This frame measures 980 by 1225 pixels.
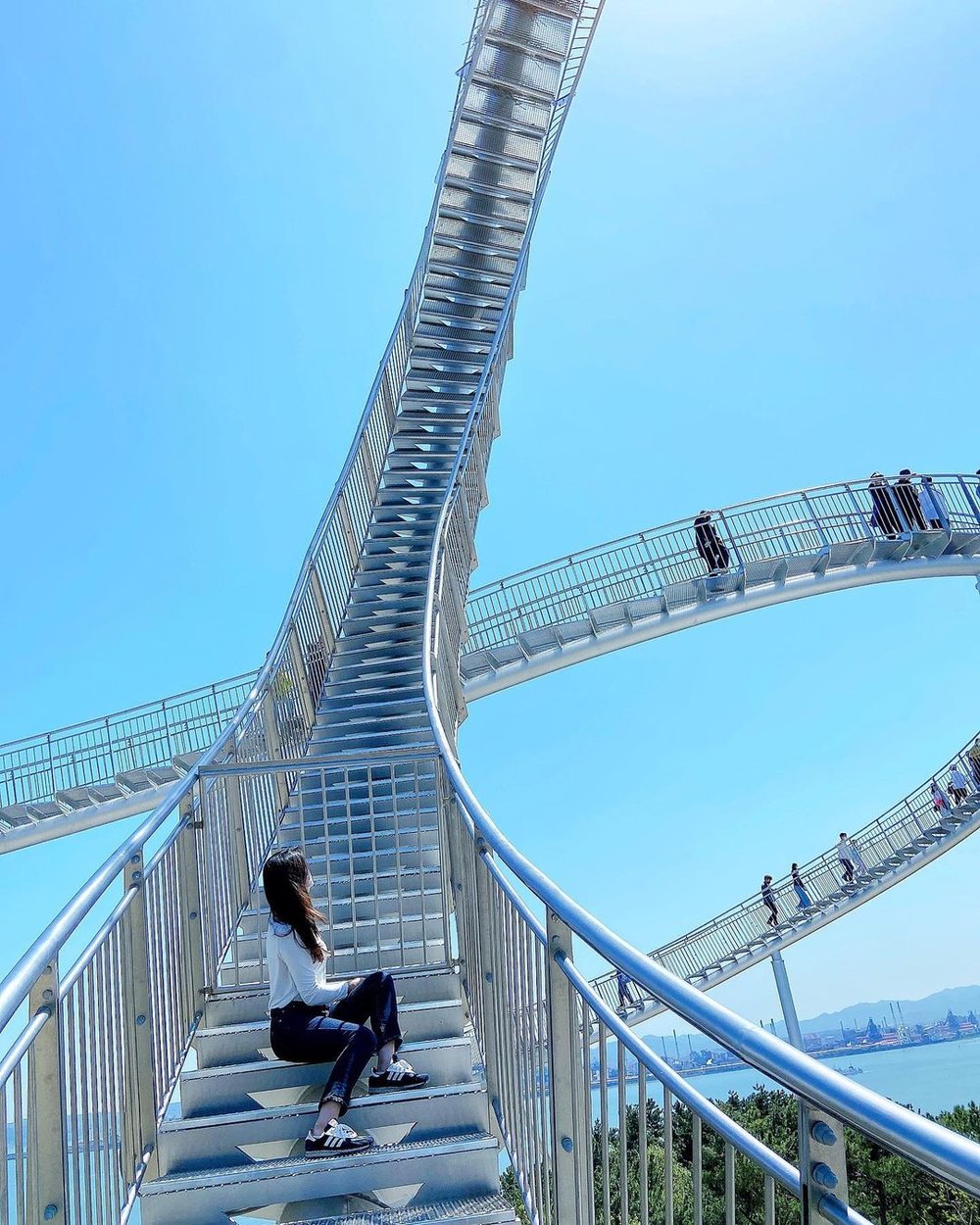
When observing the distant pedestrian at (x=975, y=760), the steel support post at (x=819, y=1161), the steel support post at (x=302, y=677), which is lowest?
the steel support post at (x=819, y=1161)

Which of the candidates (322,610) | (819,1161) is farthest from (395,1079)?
(322,610)

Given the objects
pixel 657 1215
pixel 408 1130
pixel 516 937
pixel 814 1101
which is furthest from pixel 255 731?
pixel 814 1101

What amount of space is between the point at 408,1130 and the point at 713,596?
13.4 metres

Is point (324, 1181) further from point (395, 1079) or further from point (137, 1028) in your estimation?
point (137, 1028)

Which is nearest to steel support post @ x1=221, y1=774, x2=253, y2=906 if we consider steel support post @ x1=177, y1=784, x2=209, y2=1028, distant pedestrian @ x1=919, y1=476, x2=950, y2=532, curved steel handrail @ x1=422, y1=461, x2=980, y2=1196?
steel support post @ x1=177, y1=784, x2=209, y2=1028

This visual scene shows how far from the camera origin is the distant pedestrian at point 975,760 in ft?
56.6

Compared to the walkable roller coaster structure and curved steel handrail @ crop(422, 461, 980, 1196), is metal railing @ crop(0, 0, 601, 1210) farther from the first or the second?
curved steel handrail @ crop(422, 461, 980, 1196)

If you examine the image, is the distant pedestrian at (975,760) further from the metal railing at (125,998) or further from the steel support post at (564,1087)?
the steel support post at (564,1087)

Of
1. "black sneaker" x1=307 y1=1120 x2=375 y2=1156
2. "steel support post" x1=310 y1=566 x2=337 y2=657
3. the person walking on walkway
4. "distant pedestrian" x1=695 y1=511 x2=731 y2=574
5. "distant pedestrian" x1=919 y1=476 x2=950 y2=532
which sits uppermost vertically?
"distant pedestrian" x1=919 y1=476 x2=950 y2=532

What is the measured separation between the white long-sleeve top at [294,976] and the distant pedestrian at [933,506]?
16.2 metres

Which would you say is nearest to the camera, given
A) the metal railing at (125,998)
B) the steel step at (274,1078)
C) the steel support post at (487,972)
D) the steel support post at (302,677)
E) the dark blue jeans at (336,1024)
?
the metal railing at (125,998)

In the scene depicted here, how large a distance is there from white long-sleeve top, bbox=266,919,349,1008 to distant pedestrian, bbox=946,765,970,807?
16.2 metres

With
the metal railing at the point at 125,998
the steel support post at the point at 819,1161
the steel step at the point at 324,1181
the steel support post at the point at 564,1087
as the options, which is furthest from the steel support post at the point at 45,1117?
the steel support post at the point at 819,1161

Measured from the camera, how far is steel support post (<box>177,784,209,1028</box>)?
4.82 metres
